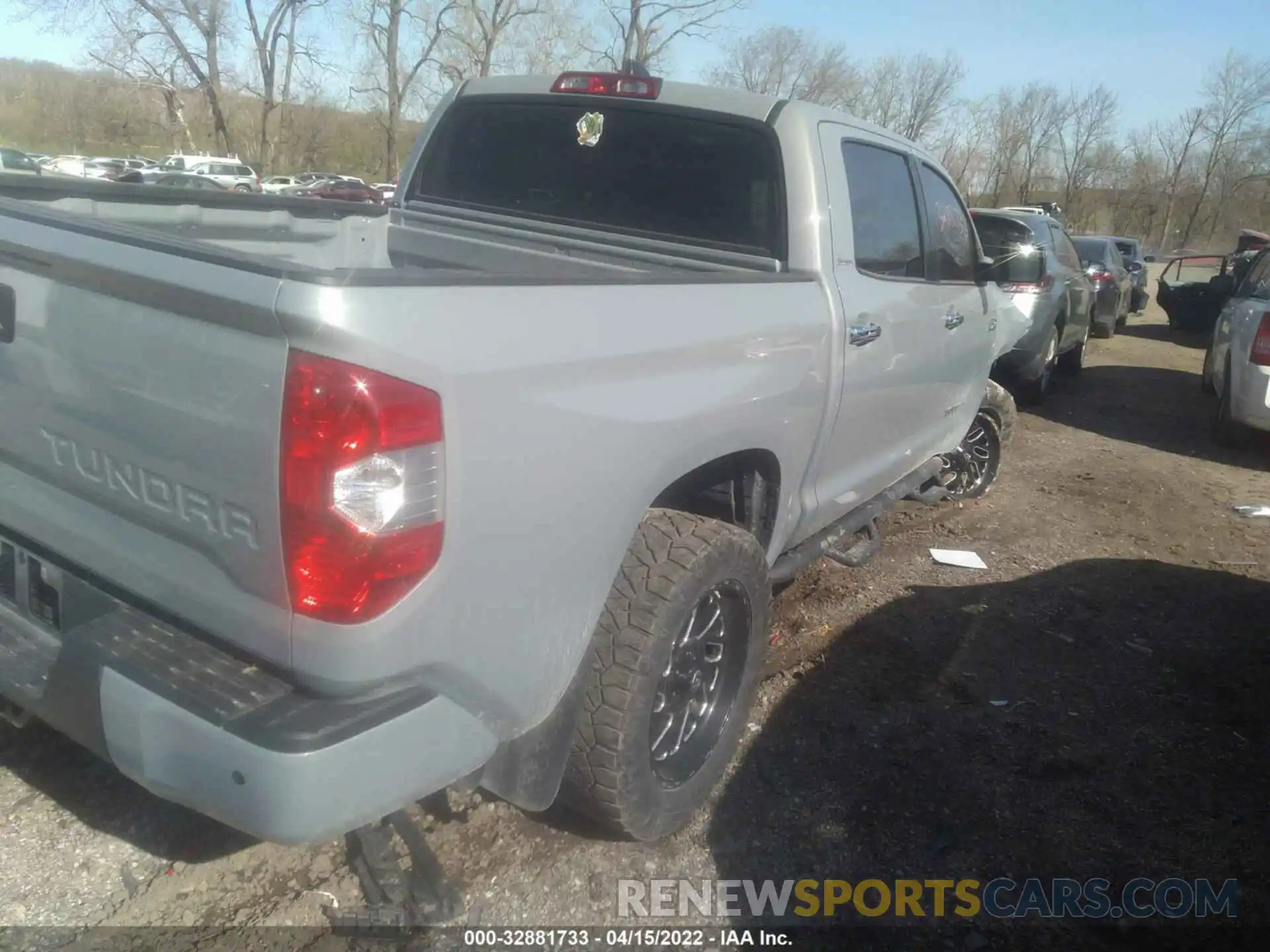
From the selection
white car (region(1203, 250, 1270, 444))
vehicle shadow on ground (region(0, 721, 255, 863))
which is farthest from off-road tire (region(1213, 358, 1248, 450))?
vehicle shadow on ground (region(0, 721, 255, 863))

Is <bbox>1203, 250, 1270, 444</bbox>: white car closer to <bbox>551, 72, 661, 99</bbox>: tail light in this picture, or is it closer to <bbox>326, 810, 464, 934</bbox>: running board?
<bbox>551, 72, 661, 99</bbox>: tail light

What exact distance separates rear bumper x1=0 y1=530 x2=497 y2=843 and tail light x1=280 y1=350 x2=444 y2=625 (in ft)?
0.64

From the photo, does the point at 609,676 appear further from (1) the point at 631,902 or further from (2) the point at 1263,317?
(2) the point at 1263,317

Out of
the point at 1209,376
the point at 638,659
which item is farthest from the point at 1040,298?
the point at 638,659

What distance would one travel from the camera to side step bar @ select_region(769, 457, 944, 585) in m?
3.38

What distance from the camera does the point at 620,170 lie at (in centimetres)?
346

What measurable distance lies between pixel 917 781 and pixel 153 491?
2.40 metres

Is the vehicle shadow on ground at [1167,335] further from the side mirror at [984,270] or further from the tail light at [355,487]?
the tail light at [355,487]

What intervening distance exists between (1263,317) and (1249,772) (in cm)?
479

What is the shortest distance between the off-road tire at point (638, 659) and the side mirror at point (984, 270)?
2.56 m

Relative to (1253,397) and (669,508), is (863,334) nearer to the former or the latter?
(669,508)

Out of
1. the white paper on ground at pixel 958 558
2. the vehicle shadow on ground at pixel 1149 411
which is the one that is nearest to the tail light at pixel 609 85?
the white paper on ground at pixel 958 558

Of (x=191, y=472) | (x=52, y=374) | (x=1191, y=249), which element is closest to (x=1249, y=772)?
(x=191, y=472)

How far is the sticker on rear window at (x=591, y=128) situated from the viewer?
3.51 meters
